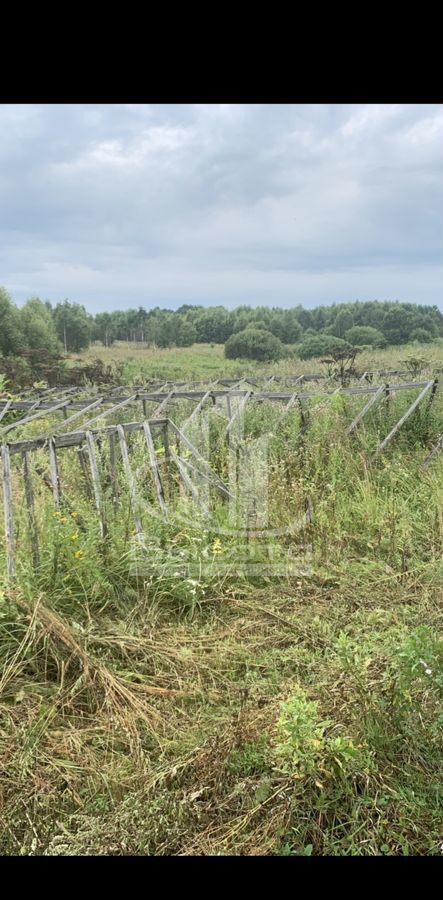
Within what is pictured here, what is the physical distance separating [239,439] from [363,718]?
3.42 m

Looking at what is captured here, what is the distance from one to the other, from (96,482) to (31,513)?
1.65 feet

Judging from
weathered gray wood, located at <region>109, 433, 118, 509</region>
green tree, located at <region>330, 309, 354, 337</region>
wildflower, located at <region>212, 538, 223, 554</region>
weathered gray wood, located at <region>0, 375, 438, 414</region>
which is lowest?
wildflower, located at <region>212, 538, 223, 554</region>

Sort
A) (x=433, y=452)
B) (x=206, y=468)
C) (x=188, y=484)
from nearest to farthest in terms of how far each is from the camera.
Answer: (x=188, y=484) → (x=206, y=468) → (x=433, y=452)

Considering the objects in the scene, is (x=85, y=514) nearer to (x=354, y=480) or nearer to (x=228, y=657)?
(x=228, y=657)

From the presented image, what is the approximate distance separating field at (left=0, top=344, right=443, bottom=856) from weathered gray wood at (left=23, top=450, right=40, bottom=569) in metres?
0.05

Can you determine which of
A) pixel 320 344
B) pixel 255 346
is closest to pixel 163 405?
pixel 320 344

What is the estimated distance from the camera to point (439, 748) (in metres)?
1.71

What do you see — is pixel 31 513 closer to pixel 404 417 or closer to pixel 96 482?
pixel 96 482

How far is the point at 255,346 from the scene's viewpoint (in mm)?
7723

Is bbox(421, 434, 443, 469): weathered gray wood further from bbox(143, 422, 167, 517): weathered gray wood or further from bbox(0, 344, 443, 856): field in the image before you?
bbox(143, 422, 167, 517): weathered gray wood

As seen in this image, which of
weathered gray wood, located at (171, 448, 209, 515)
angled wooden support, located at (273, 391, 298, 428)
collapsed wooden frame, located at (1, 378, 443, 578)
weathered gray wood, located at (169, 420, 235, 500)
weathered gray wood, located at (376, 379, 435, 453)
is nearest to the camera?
collapsed wooden frame, located at (1, 378, 443, 578)

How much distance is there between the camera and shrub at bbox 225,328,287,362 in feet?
24.9

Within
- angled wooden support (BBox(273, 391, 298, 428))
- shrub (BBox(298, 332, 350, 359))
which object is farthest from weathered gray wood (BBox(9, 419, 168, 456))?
shrub (BBox(298, 332, 350, 359))

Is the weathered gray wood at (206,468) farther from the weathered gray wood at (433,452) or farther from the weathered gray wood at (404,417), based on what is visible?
the weathered gray wood at (433,452)
